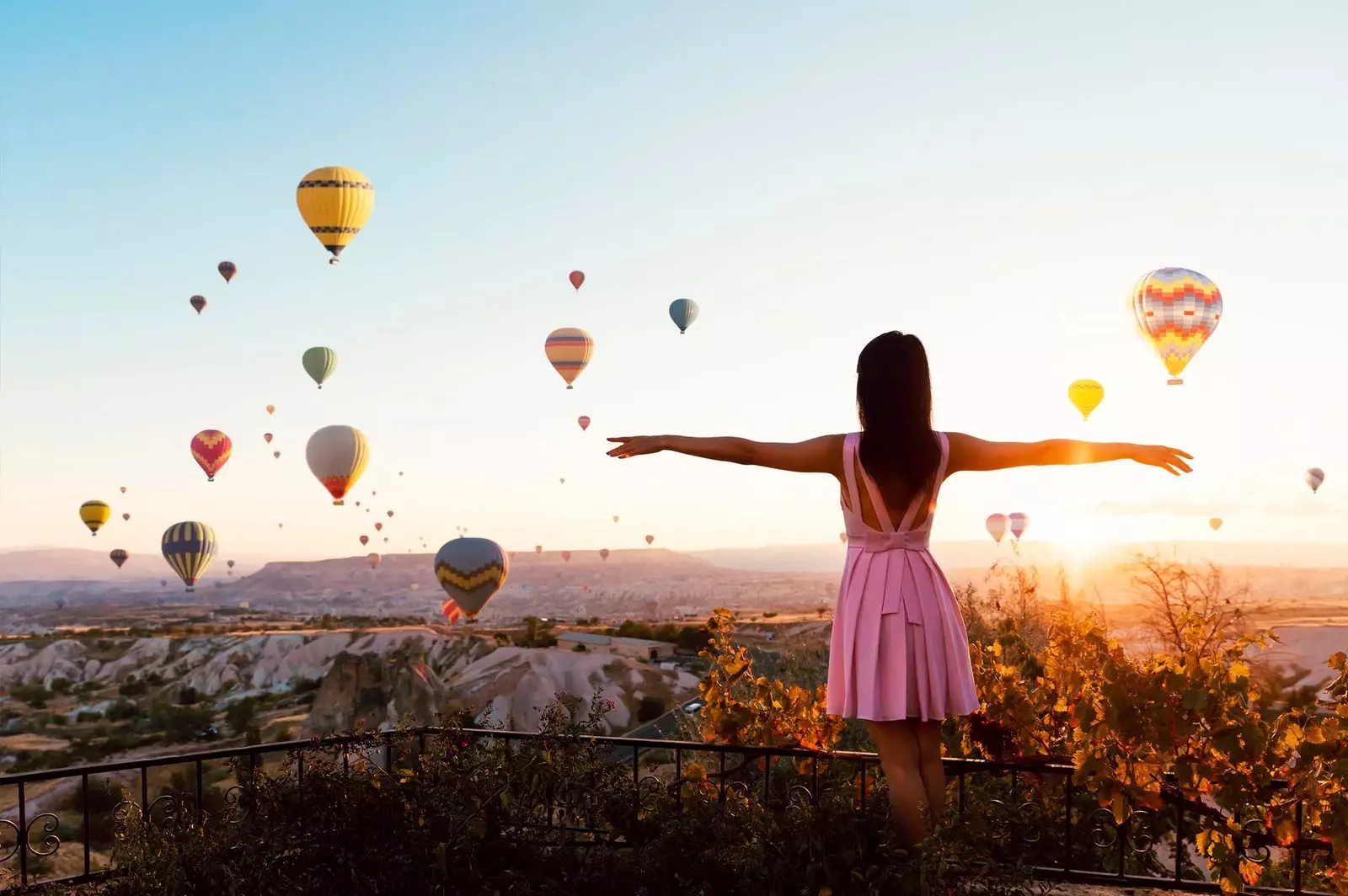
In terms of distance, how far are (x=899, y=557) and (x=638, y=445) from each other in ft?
3.87

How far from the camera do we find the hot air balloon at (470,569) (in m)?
37.1

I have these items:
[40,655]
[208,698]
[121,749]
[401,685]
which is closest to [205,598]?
[40,655]

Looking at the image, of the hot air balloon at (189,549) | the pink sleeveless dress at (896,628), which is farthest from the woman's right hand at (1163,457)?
the hot air balloon at (189,549)

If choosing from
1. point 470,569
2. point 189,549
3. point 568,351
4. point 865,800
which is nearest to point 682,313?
point 568,351

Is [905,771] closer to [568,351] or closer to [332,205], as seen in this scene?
[332,205]

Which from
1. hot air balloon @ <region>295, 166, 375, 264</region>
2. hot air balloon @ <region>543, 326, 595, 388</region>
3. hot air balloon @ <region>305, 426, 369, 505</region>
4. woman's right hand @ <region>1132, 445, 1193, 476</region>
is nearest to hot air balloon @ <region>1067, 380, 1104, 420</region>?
hot air balloon @ <region>543, 326, 595, 388</region>

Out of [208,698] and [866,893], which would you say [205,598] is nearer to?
[208,698]

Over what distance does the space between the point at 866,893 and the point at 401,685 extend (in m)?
Result: 35.0

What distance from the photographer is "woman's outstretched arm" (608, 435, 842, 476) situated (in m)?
4.91

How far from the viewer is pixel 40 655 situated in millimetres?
96812

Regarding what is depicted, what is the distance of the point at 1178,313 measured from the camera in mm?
26812

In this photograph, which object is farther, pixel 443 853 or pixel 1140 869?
pixel 1140 869

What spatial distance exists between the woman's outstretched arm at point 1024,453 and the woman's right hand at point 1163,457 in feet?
0.22

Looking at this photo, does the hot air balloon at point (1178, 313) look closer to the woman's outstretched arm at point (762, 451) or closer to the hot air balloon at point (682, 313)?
the hot air balloon at point (682, 313)
